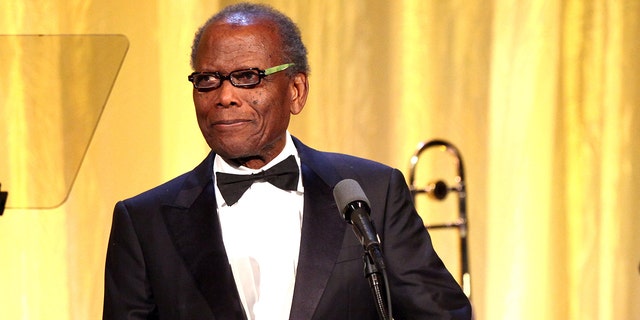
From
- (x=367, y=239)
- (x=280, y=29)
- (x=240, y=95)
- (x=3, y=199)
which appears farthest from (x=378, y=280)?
(x=3, y=199)

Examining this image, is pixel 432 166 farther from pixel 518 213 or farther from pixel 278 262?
pixel 278 262

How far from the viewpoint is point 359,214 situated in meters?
1.43

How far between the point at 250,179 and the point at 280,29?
26 cm

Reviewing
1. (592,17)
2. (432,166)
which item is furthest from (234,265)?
(592,17)

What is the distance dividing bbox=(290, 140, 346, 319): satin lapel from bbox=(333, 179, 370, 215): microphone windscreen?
26 centimetres

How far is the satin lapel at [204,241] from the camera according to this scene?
1695 millimetres

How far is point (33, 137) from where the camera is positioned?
2.17 metres

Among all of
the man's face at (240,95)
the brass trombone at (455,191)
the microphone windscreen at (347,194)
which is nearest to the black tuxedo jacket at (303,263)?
the man's face at (240,95)

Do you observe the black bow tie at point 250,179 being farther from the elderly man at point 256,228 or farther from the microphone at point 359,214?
the microphone at point 359,214

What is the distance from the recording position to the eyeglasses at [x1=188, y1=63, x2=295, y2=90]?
1674 mm

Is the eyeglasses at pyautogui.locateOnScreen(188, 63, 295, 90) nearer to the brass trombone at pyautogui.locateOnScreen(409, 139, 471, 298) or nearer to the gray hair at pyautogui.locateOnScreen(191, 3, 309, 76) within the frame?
the gray hair at pyautogui.locateOnScreen(191, 3, 309, 76)

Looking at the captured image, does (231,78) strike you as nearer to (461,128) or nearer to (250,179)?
(250,179)

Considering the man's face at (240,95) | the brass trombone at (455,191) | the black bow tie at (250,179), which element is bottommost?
the brass trombone at (455,191)

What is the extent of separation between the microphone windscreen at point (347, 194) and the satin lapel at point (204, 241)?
0.33 metres
